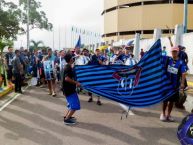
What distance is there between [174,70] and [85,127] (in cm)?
258

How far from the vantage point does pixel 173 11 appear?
61719 millimetres

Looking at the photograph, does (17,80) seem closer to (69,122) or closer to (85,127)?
(69,122)

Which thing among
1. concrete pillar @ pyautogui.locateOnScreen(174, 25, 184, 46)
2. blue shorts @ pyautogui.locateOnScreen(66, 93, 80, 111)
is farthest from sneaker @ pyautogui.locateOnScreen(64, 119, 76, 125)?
concrete pillar @ pyautogui.locateOnScreen(174, 25, 184, 46)

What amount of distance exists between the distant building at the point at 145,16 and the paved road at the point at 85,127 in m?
48.5

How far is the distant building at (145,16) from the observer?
203ft

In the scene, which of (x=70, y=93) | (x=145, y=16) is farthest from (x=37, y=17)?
(x=70, y=93)

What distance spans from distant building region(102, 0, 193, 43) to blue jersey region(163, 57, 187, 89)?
162 feet

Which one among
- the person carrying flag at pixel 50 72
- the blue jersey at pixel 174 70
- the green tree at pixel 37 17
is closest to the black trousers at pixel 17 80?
the person carrying flag at pixel 50 72

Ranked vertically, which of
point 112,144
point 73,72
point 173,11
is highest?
point 173,11

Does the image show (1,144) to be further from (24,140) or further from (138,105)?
(138,105)

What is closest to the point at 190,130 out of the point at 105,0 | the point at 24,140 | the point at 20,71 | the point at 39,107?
the point at 24,140

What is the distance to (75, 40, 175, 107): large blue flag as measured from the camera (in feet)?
28.4

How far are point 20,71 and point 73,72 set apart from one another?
6.91m

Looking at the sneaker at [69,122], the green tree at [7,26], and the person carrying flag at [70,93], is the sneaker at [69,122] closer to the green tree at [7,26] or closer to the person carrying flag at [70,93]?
the person carrying flag at [70,93]
